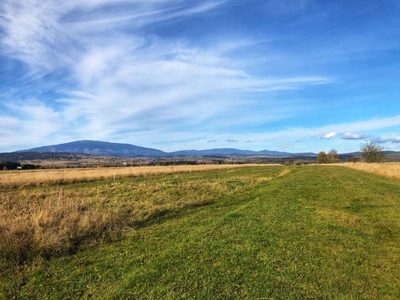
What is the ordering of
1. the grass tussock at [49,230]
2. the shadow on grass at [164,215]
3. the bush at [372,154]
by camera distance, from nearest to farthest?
the grass tussock at [49,230], the shadow on grass at [164,215], the bush at [372,154]

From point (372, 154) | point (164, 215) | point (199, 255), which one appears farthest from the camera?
point (372, 154)

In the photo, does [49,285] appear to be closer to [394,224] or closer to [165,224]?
[165,224]

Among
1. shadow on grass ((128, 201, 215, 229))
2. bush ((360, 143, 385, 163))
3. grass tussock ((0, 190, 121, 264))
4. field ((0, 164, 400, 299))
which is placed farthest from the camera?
bush ((360, 143, 385, 163))

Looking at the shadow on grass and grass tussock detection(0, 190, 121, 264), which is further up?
grass tussock detection(0, 190, 121, 264)

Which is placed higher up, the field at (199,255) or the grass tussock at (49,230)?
the grass tussock at (49,230)

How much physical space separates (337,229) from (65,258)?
8.30 m

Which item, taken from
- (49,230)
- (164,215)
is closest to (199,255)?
(49,230)

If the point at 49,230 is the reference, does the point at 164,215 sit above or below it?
below

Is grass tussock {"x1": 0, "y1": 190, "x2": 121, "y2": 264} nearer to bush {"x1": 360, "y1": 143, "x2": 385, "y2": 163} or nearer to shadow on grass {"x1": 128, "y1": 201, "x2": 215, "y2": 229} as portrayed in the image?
shadow on grass {"x1": 128, "y1": 201, "x2": 215, "y2": 229}

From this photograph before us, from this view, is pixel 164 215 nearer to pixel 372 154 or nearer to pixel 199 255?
pixel 199 255

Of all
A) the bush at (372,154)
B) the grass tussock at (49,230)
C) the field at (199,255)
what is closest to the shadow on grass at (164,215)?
the field at (199,255)

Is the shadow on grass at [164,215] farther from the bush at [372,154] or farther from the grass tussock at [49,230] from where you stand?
the bush at [372,154]

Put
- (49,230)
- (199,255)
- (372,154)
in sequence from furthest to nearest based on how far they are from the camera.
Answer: (372,154), (49,230), (199,255)

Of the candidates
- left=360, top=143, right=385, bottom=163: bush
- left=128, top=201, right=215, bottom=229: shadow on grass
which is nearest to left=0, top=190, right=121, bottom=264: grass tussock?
left=128, top=201, right=215, bottom=229: shadow on grass
